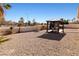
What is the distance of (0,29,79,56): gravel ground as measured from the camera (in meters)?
3.16

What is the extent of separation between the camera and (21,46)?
3.25m

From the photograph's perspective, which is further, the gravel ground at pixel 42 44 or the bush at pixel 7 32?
the bush at pixel 7 32

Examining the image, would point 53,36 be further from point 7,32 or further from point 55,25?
point 7,32

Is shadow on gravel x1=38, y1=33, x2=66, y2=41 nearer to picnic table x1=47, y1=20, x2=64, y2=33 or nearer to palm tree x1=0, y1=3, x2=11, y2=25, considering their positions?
picnic table x1=47, y1=20, x2=64, y2=33

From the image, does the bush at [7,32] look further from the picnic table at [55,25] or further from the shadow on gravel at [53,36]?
the picnic table at [55,25]

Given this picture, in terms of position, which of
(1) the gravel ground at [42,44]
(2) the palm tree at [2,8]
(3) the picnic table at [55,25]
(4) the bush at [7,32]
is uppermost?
(2) the palm tree at [2,8]

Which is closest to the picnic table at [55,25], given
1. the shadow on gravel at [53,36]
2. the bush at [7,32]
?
the shadow on gravel at [53,36]

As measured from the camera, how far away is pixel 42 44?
3.27 metres

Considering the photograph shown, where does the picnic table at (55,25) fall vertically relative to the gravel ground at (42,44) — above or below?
above

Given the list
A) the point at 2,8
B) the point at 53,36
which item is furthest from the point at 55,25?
the point at 2,8

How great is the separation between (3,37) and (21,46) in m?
0.35

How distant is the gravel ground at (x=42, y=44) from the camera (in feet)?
10.4

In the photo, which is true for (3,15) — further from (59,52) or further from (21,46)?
(59,52)

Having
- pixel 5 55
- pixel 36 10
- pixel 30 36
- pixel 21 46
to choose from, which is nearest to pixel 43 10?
pixel 36 10
